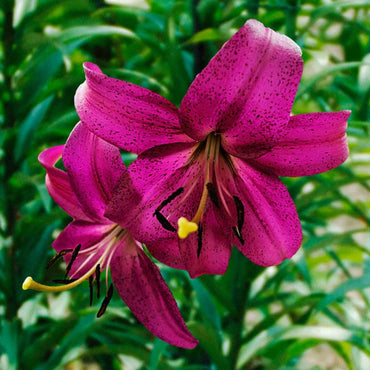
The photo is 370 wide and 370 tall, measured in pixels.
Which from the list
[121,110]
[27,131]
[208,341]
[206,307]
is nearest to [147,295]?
[121,110]

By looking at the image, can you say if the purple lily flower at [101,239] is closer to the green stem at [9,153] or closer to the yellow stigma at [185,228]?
the yellow stigma at [185,228]

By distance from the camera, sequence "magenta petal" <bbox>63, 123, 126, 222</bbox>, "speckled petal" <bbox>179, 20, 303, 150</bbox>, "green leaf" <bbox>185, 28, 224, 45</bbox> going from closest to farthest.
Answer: "speckled petal" <bbox>179, 20, 303, 150</bbox> < "magenta petal" <bbox>63, 123, 126, 222</bbox> < "green leaf" <bbox>185, 28, 224, 45</bbox>

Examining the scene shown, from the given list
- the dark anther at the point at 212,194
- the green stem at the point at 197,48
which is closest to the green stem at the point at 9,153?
the green stem at the point at 197,48

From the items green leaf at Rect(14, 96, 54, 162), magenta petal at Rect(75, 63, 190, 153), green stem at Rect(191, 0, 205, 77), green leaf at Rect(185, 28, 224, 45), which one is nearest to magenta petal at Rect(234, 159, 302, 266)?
magenta petal at Rect(75, 63, 190, 153)

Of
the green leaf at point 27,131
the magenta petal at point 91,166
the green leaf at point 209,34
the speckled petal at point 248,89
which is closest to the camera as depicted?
the speckled petal at point 248,89

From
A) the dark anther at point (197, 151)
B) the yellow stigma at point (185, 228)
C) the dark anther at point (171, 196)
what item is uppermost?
the yellow stigma at point (185, 228)

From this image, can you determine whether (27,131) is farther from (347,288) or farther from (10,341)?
(347,288)

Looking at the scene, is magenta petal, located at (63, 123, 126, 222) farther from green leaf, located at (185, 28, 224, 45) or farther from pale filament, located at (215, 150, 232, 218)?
green leaf, located at (185, 28, 224, 45)

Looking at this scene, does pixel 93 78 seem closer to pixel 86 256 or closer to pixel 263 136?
pixel 263 136
